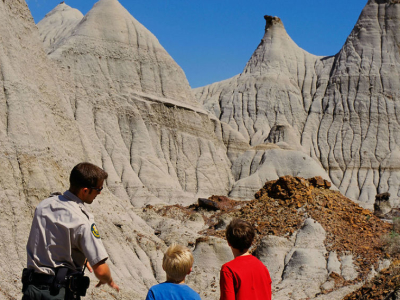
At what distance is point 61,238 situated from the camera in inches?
178

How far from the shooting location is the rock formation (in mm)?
64188

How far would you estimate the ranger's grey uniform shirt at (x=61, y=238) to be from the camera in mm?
4461

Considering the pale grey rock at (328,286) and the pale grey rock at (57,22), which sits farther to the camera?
the pale grey rock at (57,22)

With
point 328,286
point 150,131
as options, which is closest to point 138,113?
point 150,131

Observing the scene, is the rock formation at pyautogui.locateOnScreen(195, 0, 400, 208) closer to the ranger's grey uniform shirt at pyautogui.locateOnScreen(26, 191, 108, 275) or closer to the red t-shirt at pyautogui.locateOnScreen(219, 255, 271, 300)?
the red t-shirt at pyautogui.locateOnScreen(219, 255, 271, 300)

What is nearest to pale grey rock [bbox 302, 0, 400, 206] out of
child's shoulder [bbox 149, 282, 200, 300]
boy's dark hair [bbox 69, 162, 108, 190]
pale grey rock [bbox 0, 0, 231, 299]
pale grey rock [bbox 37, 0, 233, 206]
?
pale grey rock [bbox 37, 0, 233, 206]

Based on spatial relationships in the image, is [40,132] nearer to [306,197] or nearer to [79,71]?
[306,197]

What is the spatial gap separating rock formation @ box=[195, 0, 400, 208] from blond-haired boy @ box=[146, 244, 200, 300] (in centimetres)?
5734

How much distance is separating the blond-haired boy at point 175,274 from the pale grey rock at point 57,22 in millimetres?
65605

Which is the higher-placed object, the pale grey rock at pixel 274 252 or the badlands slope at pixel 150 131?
the badlands slope at pixel 150 131

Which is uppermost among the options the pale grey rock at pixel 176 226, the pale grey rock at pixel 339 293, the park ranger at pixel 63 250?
the park ranger at pixel 63 250

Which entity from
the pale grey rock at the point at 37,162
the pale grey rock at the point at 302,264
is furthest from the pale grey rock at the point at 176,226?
the pale grey rock at the point at 302,264

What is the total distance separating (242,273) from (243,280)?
0.07 meters

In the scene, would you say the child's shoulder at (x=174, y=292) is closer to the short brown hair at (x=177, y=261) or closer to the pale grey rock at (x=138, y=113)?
the short brown hair at (x=177, y=261)
